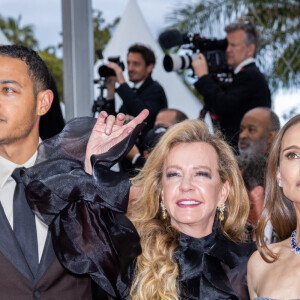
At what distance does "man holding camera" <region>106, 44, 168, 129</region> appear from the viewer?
4.46m

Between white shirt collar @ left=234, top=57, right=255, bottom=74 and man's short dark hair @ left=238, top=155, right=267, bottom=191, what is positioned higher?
white shirt collar @ left=234, top=57, right=255, bottom=74

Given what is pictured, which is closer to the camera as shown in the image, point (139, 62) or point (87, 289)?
point (87, 289)

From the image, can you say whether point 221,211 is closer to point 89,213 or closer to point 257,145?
point 89,213

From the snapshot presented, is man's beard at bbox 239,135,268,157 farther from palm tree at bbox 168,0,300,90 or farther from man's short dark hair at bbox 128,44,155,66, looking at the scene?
palm tree at bbox 168,0,300,90

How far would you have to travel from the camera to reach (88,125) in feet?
8.34

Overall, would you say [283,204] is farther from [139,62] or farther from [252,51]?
[139,62]

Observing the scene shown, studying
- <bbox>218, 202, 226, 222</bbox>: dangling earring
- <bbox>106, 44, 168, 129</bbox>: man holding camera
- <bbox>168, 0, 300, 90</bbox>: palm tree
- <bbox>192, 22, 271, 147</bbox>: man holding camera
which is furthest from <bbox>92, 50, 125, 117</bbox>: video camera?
<bbox>168, 0, 300, 90</bbox>: palm tree

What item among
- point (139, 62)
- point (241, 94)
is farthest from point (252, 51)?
point (139, 62)

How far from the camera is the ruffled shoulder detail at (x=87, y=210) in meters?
2.29

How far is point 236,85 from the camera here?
14.9ft

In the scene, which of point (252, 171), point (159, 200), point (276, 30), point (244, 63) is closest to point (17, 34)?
point (276, 30)

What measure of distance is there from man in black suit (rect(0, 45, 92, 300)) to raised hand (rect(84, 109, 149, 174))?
8.5 inches

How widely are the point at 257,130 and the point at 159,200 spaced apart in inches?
70.5

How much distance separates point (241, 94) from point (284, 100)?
3.99 metres
